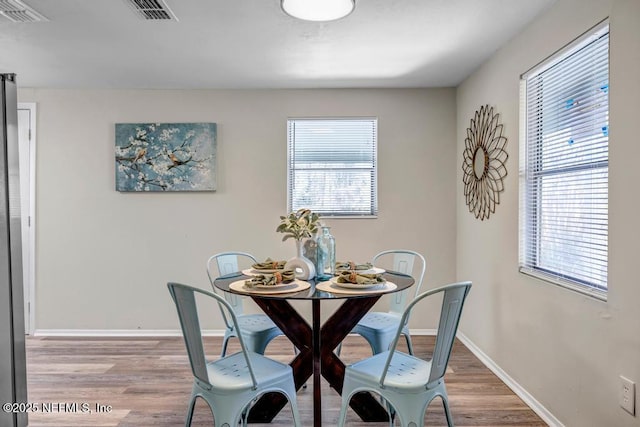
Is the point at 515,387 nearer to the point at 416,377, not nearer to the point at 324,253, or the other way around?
the point at 416,377

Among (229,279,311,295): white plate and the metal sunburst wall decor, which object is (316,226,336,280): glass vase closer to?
(229,279,311,295): white plate

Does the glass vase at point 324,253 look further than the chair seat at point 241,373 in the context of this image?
Yes

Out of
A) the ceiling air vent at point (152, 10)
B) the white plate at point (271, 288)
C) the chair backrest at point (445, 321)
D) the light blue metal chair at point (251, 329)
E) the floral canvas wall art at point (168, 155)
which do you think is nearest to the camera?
the chair backrest at point (445, 321)


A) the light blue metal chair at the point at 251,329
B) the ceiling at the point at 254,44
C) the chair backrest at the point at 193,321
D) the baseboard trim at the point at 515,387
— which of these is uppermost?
the ceiling at the point at 254,44

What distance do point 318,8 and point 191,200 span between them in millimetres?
2420

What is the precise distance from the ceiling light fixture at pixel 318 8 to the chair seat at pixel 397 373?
1741 mm

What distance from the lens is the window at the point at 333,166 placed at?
Result: 13.0ft

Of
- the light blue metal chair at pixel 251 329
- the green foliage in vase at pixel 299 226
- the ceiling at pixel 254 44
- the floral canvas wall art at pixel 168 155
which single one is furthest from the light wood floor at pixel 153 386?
the ceiling at pixel 254 44

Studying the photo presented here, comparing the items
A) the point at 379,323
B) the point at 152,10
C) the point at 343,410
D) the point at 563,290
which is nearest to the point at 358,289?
the point at 343,410

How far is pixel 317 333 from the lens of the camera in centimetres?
213

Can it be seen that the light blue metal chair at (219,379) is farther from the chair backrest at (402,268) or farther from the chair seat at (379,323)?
the chair backrest at (402,268)

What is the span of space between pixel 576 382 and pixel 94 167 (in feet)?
13.6

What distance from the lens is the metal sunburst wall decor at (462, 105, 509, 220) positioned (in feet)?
9.75

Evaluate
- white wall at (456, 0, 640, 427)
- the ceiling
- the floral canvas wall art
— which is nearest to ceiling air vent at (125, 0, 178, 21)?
the ceiling
